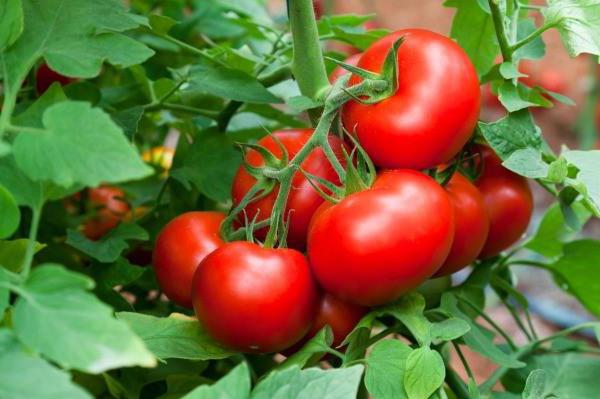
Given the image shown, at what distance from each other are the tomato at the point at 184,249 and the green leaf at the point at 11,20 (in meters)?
0.14

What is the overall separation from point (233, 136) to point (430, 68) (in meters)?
0.22

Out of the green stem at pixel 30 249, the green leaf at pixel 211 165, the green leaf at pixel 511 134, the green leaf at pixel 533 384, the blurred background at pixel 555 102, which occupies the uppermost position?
the green leaf at pixel 511 134

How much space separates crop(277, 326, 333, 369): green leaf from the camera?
0.42 m

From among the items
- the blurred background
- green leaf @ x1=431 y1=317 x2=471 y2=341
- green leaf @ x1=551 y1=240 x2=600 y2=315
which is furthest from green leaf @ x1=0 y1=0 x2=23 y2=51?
the blurred background

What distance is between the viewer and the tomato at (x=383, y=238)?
0.39 m

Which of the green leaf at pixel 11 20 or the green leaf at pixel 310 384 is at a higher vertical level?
the green leaf at pixel 11 20

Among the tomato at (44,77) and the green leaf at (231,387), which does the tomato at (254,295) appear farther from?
the tomato at (44,77)

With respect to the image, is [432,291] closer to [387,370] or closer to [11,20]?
[387,370]

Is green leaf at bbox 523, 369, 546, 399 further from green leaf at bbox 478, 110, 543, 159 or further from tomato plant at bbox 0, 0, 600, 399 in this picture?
green leaf at bbox 478, 110, 543, 159

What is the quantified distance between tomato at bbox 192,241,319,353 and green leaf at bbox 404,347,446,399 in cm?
6

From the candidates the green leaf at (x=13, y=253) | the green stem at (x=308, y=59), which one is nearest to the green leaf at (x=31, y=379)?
the green leaf at (x=13, y=253)

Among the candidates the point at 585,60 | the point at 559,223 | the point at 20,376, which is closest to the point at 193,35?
the point at 559,223

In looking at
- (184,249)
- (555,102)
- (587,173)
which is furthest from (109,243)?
(555,102)

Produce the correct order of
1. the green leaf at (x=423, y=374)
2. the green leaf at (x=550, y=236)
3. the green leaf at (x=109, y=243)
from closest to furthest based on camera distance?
the green leaf at (x=423, y=374) → the green leaf at (x=109, y=243) → the green leaf at (x=550, y=236)
